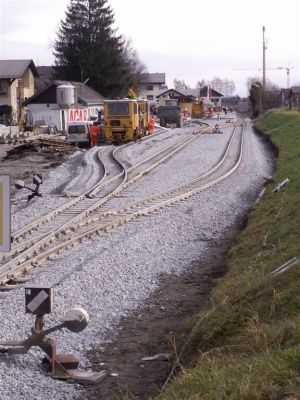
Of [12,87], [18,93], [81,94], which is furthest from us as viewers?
[18,93]

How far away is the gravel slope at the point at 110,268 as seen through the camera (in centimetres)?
→ 771

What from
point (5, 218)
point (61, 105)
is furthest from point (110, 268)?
point (61, 105)

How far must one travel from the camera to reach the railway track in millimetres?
12039

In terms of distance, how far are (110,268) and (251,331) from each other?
4991 mm

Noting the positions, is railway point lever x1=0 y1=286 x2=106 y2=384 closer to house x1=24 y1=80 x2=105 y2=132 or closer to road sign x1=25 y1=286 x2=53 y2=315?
road sign x1=25 y1=286 x2=53 y2=315

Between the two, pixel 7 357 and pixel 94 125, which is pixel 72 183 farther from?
pixel 94 125

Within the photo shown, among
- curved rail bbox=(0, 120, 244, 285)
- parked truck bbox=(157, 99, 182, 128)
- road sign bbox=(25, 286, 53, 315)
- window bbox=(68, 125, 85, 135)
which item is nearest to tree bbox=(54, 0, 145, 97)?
parked truck bbox=(157, 99, 182, 128)

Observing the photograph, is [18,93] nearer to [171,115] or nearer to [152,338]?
[171,115]

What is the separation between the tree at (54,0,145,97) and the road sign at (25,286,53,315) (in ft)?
243

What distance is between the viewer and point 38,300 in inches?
309

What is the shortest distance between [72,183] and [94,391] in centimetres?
1675

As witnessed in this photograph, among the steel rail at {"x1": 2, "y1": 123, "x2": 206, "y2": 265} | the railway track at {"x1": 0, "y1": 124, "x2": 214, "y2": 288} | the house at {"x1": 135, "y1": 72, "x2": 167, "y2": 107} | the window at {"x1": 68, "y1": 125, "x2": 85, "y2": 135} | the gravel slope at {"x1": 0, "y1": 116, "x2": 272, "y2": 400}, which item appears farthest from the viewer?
the house at {"x1": 135, "y1": 72, "x2": 167, "y2": 107}

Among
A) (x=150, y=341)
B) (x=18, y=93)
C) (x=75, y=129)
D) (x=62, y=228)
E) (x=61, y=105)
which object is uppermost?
(x=18, y=93)

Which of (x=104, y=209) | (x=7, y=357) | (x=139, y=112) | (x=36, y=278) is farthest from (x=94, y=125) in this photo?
(x=7, y=357)
